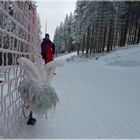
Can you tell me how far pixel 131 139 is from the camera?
4.01 m

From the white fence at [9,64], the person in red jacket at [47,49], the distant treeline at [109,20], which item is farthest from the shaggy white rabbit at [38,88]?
the distant treeline at [109,20]

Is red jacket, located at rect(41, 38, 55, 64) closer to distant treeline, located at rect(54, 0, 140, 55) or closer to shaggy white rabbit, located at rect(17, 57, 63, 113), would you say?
shaggy white rabbit, located at rect(17, 57, 63, 113)

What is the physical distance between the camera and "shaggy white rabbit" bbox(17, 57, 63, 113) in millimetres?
3633

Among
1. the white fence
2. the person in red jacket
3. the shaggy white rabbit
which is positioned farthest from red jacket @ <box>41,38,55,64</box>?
the shaggy white rabbit

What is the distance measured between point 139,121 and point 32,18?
3090mm

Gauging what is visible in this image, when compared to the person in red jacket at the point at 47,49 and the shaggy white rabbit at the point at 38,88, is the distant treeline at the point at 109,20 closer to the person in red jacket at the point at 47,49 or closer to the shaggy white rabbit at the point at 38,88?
the person in red jacket at the point at 47,49

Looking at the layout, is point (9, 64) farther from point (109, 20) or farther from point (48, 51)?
point (109, 20)

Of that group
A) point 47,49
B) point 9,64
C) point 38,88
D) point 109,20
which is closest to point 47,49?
point 47,49

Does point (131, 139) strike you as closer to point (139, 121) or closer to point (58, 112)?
point (139, 121)

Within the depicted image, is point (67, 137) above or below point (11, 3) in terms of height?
below

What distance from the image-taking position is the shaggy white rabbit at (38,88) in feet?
11.9

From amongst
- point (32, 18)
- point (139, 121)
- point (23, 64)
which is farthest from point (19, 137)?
point (32, 18)

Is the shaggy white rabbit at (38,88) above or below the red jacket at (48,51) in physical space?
below

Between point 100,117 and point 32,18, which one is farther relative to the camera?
point 32,18
